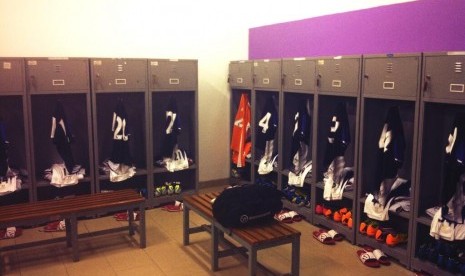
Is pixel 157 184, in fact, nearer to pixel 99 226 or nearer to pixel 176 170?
pixel 176 170

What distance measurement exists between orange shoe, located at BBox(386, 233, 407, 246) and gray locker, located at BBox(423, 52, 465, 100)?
1.20 meters

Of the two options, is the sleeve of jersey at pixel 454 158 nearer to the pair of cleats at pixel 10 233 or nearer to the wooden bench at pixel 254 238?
Result: the wooden bench at pixel 254 238

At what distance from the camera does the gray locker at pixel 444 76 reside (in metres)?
3.05

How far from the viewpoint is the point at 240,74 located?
5.61 metres

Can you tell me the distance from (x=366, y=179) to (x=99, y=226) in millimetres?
2696

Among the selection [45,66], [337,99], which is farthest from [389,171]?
[45,66]

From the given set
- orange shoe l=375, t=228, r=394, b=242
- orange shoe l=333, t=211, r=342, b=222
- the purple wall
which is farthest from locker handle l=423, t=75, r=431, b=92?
orange shoe l=333, t=211, r=342, b=222

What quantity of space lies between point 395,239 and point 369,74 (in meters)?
1.40

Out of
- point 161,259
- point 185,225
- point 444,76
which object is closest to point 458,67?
point 444,76

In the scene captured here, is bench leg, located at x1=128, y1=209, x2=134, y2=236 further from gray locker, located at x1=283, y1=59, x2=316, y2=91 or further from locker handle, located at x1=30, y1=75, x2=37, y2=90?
gray locker, located at x1=283, y1=59, x2=316, y2=91

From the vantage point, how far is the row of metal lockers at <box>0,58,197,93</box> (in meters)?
4.24

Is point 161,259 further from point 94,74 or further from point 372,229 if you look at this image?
point 94,74

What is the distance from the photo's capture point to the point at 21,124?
4.69 metres

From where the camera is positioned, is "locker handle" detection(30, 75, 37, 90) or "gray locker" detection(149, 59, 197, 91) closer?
"locker handle" detection(30, 75, 37, 90)
